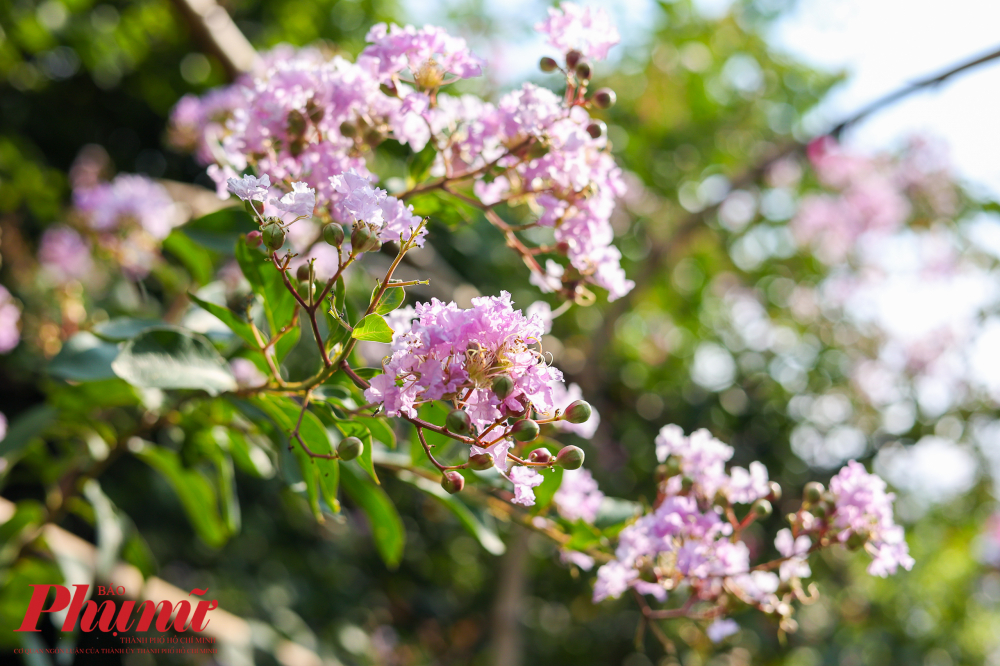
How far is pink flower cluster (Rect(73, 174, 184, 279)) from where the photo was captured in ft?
6.16

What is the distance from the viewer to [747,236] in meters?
3.08

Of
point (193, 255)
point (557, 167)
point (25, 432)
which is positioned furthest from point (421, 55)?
point (25, 432)

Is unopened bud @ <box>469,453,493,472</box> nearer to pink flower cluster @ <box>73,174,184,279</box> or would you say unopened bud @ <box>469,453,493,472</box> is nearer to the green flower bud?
the green flower bud

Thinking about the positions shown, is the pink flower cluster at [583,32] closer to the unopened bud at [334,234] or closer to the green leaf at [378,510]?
the unopened bud at [334,234]

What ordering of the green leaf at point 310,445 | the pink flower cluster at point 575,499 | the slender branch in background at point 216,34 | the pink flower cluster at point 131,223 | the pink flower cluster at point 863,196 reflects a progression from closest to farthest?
1. the green leaf at point 310,445
2. the pink flower cluster at point 575,499
3. the pink flower cluster at point 131,223
4. the slender branch in background at point 216,34
5. the pink flower cluster at point 863,196

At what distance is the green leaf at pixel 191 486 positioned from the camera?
4.34ft

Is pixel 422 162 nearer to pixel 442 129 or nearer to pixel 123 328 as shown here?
pixel 442 129

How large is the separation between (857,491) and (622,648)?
2.08 m

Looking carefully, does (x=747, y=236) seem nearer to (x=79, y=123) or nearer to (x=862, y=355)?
(x=862, y=355)

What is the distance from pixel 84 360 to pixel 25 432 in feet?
1.10

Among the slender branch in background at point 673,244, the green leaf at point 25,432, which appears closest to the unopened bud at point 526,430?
the green leaf at point 25,432

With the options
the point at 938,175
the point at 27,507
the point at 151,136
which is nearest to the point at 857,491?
the point at 27,507

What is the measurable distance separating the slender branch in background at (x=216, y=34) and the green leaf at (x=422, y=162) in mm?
1611

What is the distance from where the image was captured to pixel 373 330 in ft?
2.10
